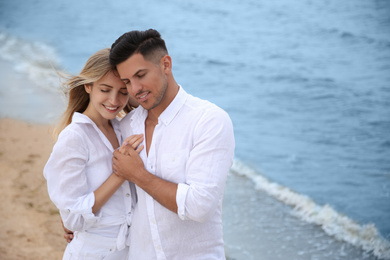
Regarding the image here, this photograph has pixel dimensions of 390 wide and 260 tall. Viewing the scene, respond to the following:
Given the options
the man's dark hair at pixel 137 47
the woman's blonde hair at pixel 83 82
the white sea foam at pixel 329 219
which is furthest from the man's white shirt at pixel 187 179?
the white sea foam at pixel 329 219

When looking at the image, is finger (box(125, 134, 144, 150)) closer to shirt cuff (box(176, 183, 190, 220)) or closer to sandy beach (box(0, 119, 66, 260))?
shirt cuff (box(176, 183, 190, 220))

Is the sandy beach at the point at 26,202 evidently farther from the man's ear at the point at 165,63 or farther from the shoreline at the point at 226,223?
the man's ear at the point at 165,63

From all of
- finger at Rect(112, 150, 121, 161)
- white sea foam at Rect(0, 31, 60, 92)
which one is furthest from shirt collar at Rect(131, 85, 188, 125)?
white sea foam at Rect(0, 31, 60, 92)

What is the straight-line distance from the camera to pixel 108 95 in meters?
2.86

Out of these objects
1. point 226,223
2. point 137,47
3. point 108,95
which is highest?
point 137,47

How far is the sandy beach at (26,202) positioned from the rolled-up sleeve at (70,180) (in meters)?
2.34

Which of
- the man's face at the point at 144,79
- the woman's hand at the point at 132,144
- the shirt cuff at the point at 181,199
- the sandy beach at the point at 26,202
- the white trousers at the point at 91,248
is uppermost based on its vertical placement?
the man's face at the point at 144,79

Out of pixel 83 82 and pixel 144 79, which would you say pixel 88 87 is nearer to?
pixel 83 82

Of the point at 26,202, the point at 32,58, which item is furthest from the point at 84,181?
the point at 32,58

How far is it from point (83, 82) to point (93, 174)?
1.78 feet

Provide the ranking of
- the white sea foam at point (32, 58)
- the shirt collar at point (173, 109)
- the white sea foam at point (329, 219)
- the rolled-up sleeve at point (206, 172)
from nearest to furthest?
the rolled-up sleeve at point (206, 172) → the shirt collar at point (173, 109) → the white sea foam at point (329, 219) → the white sea foam at point (32, 58)

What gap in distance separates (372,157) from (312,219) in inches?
128

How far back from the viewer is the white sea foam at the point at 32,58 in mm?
11406

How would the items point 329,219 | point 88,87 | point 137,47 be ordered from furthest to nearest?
1. point 329,219
2. point 88,87
3. point 137,47
